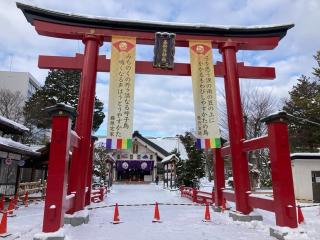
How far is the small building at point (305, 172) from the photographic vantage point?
71.4ft

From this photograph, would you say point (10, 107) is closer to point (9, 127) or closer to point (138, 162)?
point (9, 127)

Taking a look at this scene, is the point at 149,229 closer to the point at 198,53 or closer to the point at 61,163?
the point at 61,163

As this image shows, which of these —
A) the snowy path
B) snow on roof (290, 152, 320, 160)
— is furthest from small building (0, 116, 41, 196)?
snow on roof (290, 152, 320, 160)

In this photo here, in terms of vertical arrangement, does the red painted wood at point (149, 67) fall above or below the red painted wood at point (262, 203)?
above

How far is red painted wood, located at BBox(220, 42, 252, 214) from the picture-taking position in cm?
1284

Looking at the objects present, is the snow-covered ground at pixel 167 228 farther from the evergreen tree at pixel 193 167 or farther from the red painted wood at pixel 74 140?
the evergreen tree at pixel 193 167

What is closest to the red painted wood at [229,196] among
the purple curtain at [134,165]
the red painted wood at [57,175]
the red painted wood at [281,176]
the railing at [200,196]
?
the railing at [200,196]

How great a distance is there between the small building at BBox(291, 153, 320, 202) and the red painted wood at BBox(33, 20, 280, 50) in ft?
32.6

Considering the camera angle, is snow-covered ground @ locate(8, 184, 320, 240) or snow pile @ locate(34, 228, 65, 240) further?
snow-covered ground @ locate(8, 184, 320, 240)

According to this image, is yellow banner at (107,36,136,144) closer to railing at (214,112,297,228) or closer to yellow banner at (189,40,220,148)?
yellow banner at (189,40,220,148)

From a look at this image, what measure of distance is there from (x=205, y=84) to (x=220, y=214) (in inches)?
235

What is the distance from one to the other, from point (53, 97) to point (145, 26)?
28655 millimetres

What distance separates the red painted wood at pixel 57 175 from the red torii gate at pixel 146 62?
3.05 meters

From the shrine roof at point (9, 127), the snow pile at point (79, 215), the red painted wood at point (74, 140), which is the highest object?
the shrine roof at point (9, 127)
